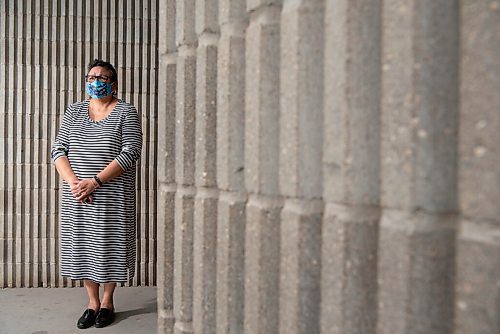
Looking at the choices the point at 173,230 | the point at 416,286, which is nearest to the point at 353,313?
the point at 416,286

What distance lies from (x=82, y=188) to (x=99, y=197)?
5.0 inches

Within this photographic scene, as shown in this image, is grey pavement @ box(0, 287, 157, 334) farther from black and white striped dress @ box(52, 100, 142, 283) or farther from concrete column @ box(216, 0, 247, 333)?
concrete column @ box(216, 0, 247, 333)

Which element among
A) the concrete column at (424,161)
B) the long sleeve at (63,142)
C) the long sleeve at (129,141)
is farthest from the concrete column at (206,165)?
the long sleeve at (63,142)

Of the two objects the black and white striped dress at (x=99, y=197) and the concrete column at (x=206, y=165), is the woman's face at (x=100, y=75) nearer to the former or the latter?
the black and white striped dress at (x=99, y=197)

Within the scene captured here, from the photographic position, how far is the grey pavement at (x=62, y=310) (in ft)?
11.4

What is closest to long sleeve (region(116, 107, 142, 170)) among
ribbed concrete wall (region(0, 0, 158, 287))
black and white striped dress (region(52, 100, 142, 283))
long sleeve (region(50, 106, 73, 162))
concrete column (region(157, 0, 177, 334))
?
black and white striped dress (region(52, 100, 142, 283))

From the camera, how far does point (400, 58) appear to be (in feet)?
3.01

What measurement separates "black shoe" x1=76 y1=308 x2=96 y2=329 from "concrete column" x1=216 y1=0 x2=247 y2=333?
2.24m

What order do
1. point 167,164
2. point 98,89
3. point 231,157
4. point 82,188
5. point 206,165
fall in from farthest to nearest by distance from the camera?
point 98,89, point 82,188, point 167,164, point 206,165, point 231,157

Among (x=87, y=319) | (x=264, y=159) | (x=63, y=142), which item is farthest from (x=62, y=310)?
(x=264, y=159)

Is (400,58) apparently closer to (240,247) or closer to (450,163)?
(450,163)

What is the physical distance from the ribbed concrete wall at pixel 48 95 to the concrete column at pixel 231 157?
3080 mm

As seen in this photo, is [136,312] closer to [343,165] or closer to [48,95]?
[48,95]

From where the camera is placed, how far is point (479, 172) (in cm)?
82
